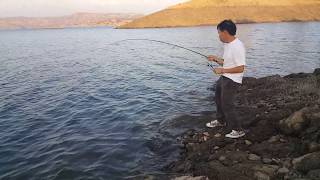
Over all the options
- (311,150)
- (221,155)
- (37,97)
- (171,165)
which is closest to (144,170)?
(171,165)

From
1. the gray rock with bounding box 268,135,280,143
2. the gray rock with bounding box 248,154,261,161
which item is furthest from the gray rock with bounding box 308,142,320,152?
the gray rock with bounding box 268,135,280,143

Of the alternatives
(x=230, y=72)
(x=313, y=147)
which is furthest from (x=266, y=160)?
(x=230, y=72)

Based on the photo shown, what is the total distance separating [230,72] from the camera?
9422mm

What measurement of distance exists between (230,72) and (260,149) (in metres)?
1.92

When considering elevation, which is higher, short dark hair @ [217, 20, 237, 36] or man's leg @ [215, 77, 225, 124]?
short dark hair @ [217, 20, 237, 36]

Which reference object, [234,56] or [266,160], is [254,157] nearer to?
[266,160]

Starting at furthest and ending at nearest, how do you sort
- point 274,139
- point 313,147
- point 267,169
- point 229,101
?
point 229,101 → point 274,139 → point 313,147 → point 267,169

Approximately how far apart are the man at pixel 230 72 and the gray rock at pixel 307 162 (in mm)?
2419

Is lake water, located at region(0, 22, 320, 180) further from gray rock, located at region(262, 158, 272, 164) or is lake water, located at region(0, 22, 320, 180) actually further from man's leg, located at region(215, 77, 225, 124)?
gray rock, located at region(262, 158, 272, 164)

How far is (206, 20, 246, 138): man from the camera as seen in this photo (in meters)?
9.34

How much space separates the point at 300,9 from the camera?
140125 mm

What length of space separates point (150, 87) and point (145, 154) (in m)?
10.8

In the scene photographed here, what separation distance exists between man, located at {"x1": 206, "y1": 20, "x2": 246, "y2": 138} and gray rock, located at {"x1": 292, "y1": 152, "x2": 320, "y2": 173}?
2419 millimetres

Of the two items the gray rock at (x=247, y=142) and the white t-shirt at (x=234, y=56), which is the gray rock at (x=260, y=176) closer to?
the gray rock at (x=247, y=142)
